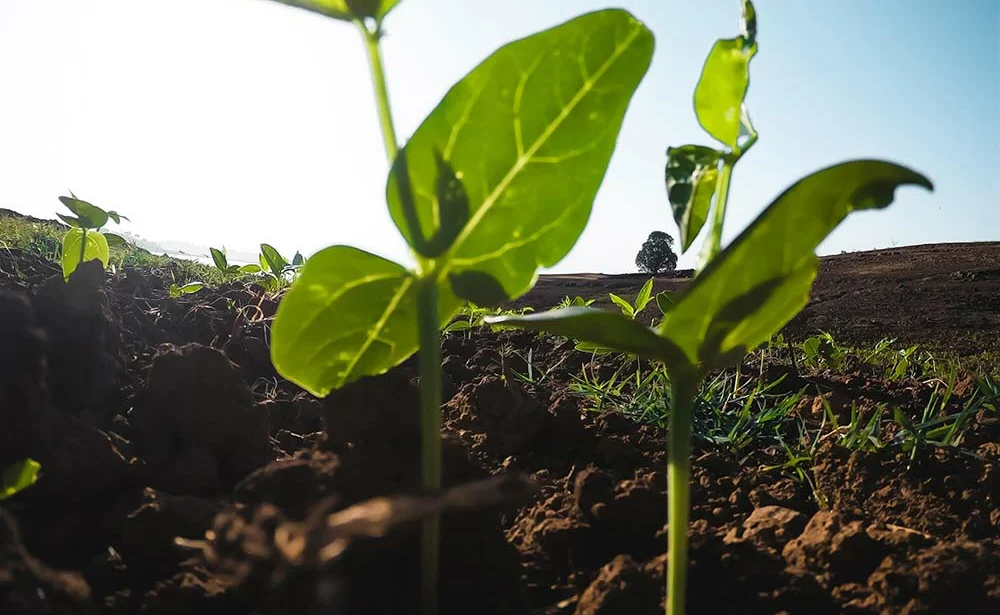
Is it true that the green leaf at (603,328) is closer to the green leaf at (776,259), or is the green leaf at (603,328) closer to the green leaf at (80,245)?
the green leaf at (776,259)

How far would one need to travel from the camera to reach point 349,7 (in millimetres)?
867

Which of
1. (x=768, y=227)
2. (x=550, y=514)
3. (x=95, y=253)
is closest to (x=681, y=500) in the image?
(x=768, y=227)

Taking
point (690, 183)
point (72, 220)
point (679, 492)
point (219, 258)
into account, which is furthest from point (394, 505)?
point (219, 258)

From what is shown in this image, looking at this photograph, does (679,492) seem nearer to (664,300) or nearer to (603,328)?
(603,328)

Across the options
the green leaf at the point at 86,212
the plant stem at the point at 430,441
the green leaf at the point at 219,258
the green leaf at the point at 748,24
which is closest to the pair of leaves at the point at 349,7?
the plant stem at the point at 430,441

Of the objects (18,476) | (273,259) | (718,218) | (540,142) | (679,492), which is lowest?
(679,492)

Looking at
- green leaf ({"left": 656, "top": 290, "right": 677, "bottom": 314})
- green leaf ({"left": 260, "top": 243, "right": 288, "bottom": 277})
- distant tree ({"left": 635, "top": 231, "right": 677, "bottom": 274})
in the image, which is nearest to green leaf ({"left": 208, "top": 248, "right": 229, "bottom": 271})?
green leaf ({"left": 260, "top": 243, "right": 288, "bottom": 277})

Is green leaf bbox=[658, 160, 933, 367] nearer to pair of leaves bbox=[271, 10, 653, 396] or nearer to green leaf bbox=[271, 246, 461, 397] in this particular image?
pair of leaves bbox=[271, 10, 653, 396]

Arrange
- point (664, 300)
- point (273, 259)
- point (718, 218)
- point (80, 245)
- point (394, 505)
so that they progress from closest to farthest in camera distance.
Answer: point (394, 505)
point (718, 218)
point (664, 300)
point (80, 245)
point (273, 259)

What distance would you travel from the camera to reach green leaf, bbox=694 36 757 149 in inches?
39.4

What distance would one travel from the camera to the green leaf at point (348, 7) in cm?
86

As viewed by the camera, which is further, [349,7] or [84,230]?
[84,230]

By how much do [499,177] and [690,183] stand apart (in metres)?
0.31

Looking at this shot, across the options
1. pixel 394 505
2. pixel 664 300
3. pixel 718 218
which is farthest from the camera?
pixel 664 300
